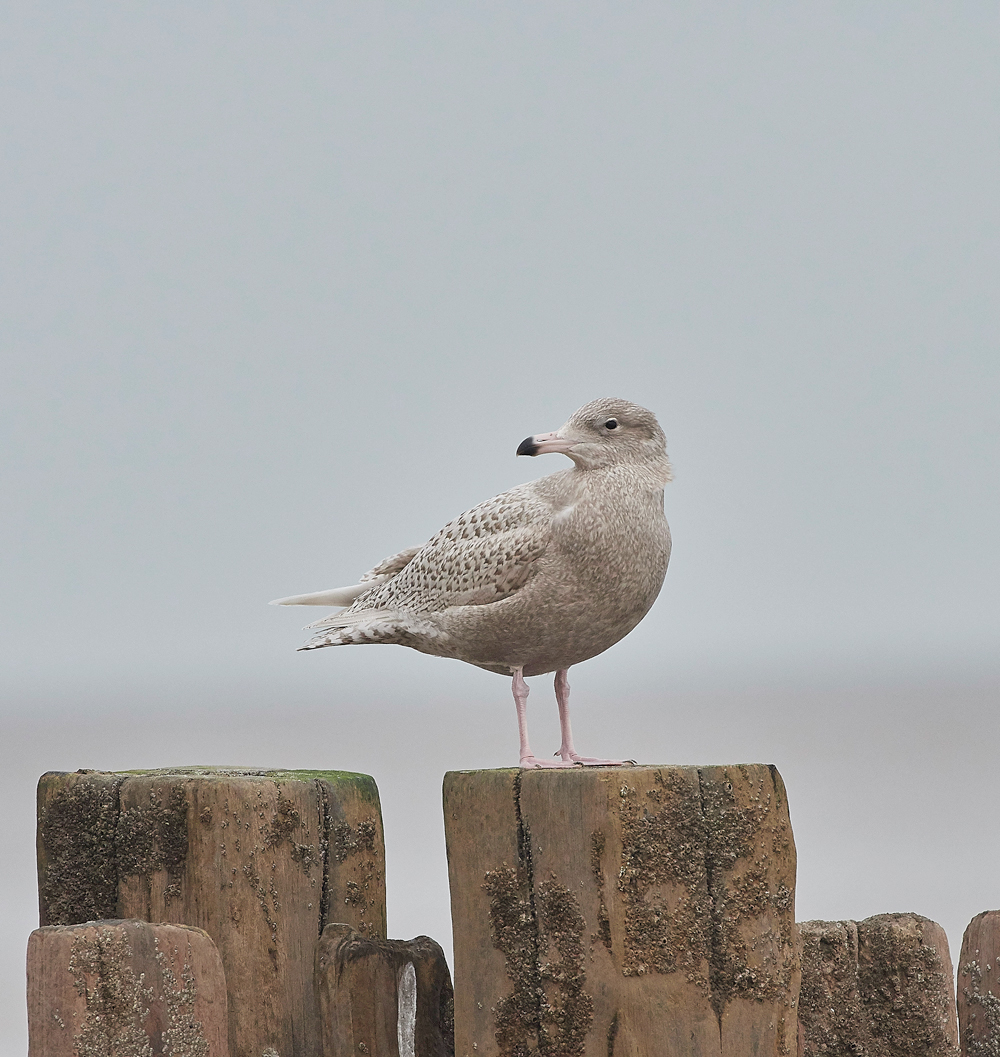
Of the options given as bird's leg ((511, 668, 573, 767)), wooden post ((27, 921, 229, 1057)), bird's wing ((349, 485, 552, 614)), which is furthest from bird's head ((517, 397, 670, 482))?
wooden post ((27, 921, 229, 1057))

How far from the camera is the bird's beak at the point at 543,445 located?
506cm

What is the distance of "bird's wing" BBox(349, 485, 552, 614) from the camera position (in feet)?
16.5

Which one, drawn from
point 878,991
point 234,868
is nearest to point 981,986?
point 878,991

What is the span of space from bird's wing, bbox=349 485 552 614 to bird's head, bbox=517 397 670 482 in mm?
241

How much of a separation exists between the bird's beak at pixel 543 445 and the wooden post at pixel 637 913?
1564 mm

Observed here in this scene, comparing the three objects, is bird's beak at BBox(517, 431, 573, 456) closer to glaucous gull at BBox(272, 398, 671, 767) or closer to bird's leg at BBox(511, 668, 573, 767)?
glaucous gull at BBox(272, 398, 671, 767)

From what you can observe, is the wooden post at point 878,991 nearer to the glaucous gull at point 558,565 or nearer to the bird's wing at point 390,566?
the glaucous gull at point 558,565

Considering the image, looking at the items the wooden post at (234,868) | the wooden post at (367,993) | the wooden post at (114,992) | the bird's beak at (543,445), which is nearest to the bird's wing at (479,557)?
the bird's beak at (543,445)

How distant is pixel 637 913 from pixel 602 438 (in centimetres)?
198

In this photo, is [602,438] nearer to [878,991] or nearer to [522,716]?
[522,716]

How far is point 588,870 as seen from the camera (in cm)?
373

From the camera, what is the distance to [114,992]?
358cm

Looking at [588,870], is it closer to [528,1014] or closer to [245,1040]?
[528,1014]

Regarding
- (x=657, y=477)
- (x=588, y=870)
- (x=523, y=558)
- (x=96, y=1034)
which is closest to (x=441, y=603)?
(x=523, y=558)
